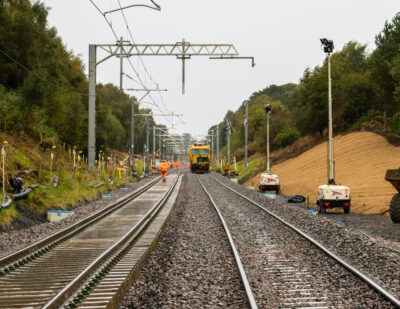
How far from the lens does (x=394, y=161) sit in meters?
28.0

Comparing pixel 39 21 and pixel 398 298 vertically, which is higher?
pixel 39 21

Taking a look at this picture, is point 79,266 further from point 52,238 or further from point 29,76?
point 29,76

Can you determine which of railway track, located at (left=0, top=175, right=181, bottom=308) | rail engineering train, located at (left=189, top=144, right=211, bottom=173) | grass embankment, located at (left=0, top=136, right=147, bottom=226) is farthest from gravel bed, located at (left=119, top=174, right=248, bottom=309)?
rail engineering train, located at (left=189, top=144, right=211, bottom=173)

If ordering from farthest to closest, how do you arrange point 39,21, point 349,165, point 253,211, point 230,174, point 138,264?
point 230,174, point 39,21, point 349,165, point 253,211, point 138,264

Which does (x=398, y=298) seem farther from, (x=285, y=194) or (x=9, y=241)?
(x=285, y=194)

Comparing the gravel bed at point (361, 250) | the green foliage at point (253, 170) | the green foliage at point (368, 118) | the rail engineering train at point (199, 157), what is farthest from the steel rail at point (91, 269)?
the rail engineering train at point (199, 157)

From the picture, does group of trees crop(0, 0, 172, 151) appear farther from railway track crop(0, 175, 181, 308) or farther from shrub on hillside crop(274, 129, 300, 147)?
shrub on hillside crop(274, 129, 300, 147)

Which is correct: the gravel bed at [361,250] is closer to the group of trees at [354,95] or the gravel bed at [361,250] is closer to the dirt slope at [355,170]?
the dirt slope at [355,170]

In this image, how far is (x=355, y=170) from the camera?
2975 centimetres

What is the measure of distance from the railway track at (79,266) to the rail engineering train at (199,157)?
45.3 meters

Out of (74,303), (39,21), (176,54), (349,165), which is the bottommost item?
(74,303)

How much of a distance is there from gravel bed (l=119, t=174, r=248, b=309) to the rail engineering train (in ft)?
151

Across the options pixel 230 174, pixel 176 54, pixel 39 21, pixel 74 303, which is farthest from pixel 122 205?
pixel 230 174

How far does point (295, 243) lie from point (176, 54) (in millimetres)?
15297
